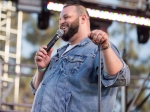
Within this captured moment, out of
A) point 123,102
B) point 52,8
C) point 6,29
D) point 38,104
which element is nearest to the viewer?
point 38,104

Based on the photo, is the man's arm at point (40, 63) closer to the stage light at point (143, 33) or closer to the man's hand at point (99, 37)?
the man's hand at point (99, 37)

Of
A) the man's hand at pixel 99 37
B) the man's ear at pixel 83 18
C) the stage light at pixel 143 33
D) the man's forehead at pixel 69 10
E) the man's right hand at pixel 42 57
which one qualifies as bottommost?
the stage light at pixel 143 33

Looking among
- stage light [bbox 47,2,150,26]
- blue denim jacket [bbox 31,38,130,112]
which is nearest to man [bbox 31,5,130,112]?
blue denim jacket [bbox 31,38,130,112]

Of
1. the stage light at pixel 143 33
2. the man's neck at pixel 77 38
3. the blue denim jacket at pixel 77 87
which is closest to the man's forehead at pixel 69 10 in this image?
the man's neck at pixel 77 38

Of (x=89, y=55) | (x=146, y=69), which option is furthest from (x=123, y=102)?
(x=146, y=69)

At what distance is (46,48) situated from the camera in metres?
2.60

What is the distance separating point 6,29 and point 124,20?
3.39m

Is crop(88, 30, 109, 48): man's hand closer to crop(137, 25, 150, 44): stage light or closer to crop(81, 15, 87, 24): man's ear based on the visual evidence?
crop(81, 15, 87, 24): man's ear

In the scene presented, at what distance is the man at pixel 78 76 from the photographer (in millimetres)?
2381

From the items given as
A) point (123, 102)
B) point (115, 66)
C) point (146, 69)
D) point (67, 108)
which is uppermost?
point (115, 66)

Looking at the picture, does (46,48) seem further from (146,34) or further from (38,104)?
(146,34)

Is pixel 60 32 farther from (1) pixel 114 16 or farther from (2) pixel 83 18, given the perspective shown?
(1) pixel 114 16

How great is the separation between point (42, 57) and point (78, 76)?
26cm

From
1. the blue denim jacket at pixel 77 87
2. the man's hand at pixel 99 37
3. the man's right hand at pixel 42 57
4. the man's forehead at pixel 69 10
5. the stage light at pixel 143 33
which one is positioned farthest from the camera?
the stage light at pixel 143 33
